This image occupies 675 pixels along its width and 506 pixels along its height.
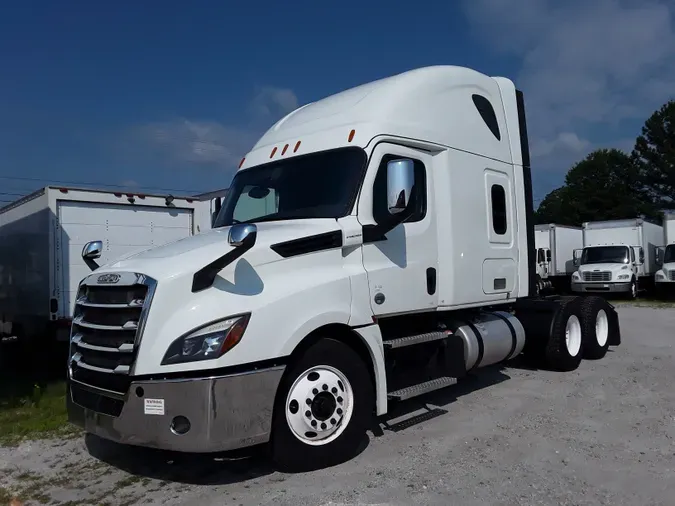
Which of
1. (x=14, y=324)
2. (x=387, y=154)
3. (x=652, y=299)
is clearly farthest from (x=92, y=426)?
(x=652, y=299)

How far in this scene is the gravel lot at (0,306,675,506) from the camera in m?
4.69

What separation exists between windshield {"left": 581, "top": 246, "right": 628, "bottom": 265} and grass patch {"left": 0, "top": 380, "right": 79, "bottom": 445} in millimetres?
23123

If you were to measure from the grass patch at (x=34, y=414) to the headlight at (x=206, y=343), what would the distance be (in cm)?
295

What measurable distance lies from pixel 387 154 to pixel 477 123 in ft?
6.77

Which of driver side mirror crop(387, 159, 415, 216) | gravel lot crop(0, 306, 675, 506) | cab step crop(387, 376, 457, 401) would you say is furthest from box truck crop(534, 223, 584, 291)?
driver side mirror crop(387, 159, 415, 216)

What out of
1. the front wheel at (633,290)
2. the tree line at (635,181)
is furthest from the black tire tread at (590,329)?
the tree line at (635,181)

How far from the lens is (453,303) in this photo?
691 centimetres

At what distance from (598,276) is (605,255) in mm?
1337

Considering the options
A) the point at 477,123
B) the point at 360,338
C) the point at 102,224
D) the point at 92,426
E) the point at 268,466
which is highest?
the point at 477,123

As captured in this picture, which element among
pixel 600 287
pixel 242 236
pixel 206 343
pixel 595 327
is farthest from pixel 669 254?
pixel 206 343

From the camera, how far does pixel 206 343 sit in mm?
4566

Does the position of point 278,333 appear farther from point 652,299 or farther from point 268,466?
point 652,299

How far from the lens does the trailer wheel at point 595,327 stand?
991 centimetres

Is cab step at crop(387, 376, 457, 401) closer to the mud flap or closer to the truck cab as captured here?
the mud flap
